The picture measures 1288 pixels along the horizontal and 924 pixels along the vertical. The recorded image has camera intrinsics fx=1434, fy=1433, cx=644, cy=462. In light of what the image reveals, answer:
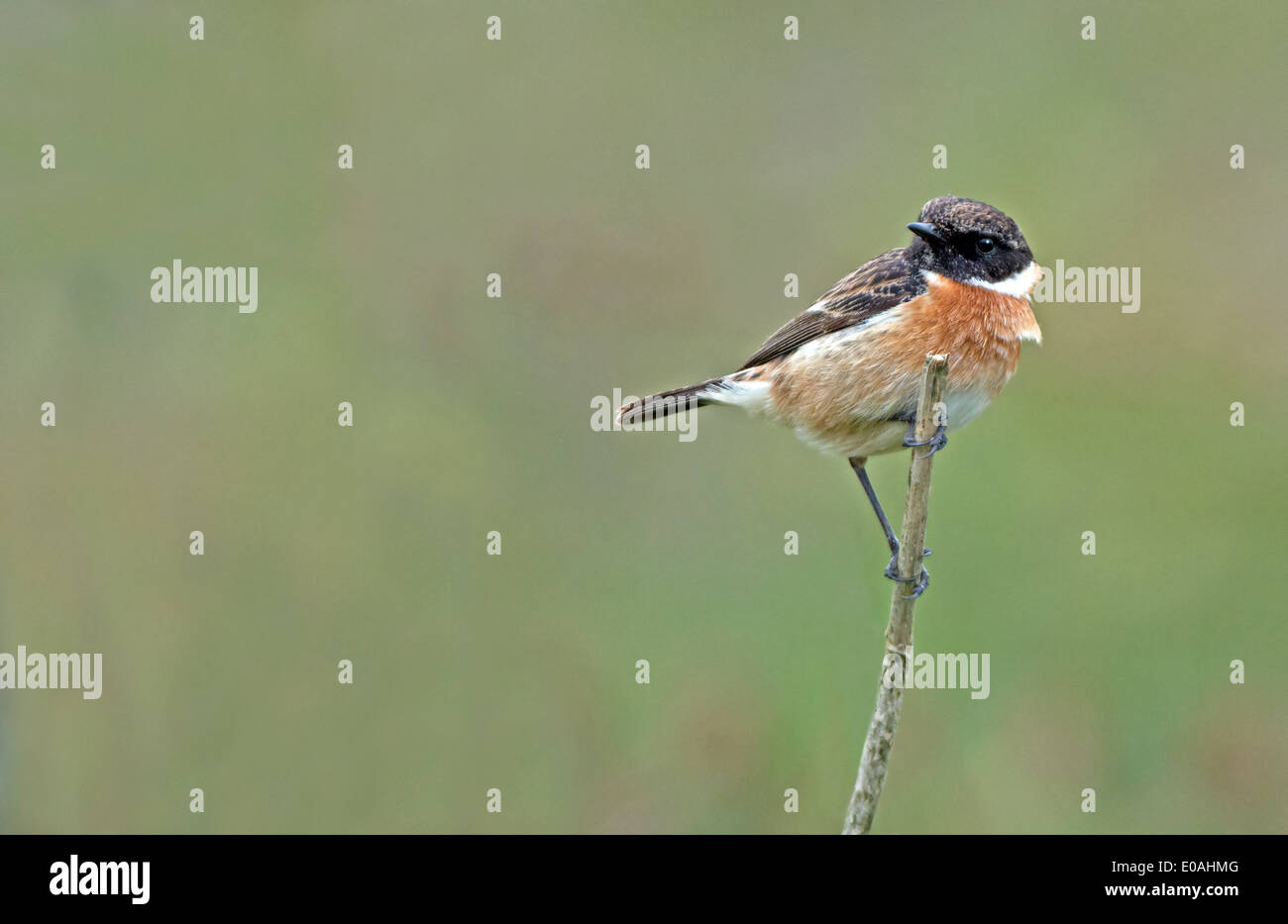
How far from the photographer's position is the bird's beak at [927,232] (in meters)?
6.36

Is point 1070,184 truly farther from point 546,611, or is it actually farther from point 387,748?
point 387,748

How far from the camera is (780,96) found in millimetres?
11594

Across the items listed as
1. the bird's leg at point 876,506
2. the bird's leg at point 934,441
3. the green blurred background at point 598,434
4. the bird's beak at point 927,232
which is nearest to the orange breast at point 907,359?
the bird's beak at point 927,232

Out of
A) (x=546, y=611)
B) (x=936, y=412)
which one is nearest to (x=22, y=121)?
(x=546, y=611)

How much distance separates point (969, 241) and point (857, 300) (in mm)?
624

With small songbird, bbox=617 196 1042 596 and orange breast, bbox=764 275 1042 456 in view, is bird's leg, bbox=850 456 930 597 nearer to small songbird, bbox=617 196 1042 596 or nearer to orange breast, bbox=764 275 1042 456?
small songbird, bbox=617 196 1042 596

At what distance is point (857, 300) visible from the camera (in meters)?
6.89

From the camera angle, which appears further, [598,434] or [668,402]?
[598,434]

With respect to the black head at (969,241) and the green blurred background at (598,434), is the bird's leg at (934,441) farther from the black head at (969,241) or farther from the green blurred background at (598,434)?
the green blurred background at (598,434)

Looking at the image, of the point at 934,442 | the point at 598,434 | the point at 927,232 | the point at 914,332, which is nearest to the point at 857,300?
the point at 914,332

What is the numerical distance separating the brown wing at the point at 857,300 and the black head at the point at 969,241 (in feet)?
0.46

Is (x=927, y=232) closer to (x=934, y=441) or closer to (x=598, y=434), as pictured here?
(x=934, y=441)

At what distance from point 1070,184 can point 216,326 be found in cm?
648

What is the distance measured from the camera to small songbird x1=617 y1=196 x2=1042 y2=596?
21.3 ft
